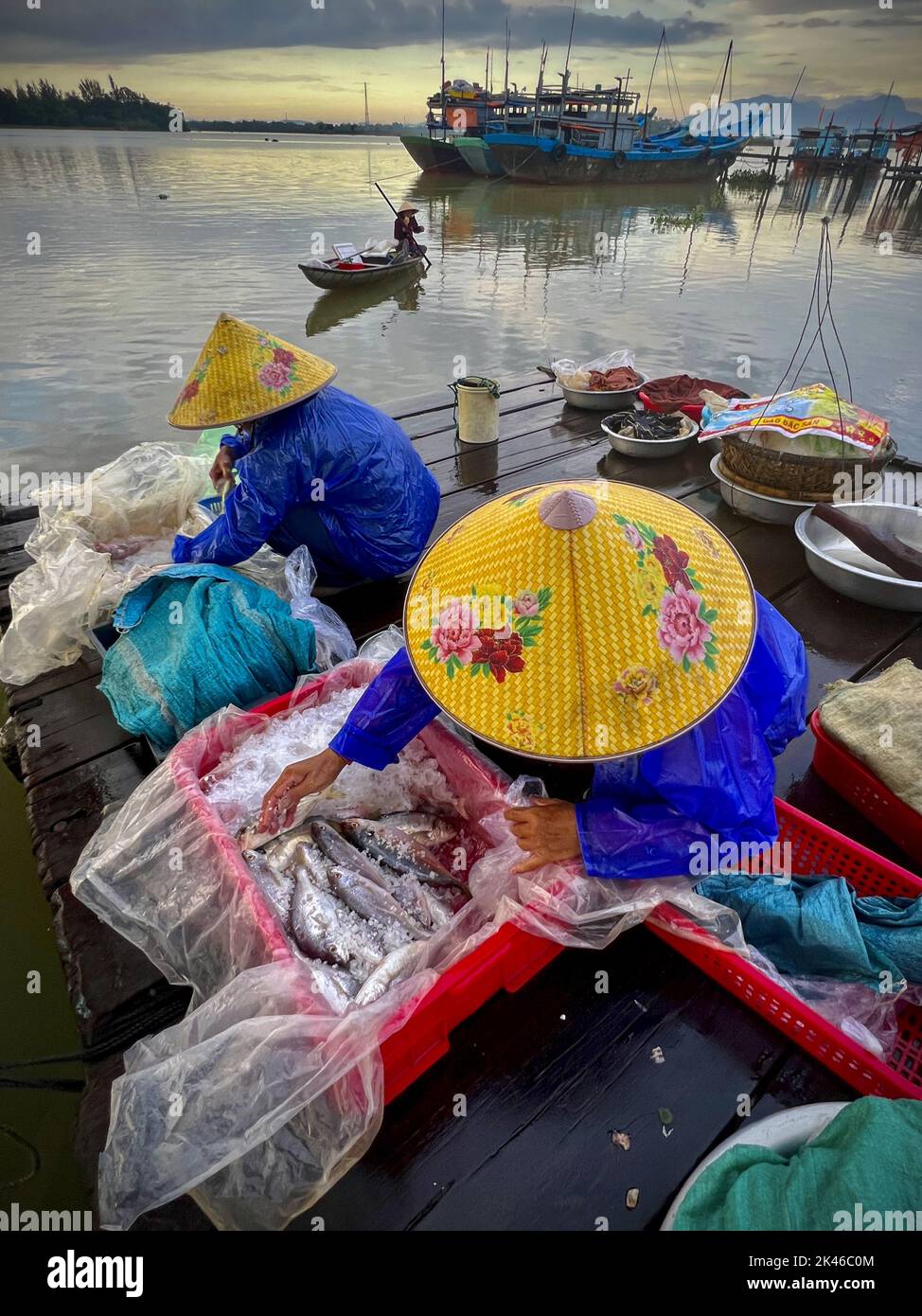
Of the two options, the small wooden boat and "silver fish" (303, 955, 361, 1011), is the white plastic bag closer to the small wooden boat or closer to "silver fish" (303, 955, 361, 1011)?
"silver fish" (303, 955, 361, 1011)

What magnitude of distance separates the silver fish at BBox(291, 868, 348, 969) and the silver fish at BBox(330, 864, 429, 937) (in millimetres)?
52

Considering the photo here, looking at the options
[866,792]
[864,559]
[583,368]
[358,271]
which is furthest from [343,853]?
[358,271]

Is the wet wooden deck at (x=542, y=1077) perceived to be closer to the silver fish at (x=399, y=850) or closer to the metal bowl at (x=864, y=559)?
the silver fish at (x=399, y=850)

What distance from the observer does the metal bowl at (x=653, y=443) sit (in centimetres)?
424

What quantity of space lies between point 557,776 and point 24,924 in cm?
205

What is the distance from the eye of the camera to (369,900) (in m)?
1.72

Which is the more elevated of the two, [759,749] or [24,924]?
[759,749]

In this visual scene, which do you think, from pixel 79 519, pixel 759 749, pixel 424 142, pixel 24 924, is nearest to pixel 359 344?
pixel 79 519

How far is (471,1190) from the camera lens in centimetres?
130

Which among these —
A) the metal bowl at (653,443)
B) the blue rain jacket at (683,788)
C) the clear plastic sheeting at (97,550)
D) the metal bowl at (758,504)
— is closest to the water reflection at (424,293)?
the metal bowl at (653,443)

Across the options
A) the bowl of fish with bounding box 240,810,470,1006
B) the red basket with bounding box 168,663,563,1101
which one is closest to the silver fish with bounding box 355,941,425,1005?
the bowl of fish with bounding box 240,810,470,1006

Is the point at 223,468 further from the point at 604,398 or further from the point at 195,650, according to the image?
the point at 604,398

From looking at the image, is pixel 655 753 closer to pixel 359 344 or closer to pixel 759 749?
pixel 759 749

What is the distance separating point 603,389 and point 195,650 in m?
4.06
